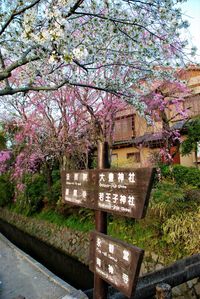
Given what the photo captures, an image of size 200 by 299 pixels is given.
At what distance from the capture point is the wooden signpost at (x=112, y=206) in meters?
2.13

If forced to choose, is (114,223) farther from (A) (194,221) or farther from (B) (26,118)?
(B) (26,118)

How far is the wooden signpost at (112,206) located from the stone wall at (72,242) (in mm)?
3397

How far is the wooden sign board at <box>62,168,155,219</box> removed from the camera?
2.12 m

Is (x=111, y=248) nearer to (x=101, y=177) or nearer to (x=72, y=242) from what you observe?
(x=101, y=177)

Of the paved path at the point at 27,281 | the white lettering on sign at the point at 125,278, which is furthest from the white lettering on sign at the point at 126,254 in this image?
the paved path at the point at 27,281

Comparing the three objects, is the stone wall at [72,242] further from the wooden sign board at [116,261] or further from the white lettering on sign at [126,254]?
the white lettering on sign at [126,254]

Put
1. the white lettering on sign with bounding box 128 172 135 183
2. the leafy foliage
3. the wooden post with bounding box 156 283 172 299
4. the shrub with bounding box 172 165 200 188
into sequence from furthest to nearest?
the leafy foliage < the shrub with bounding box 172 165 200 188 < the wooden post with bounding box 156 283 172 299 < the white lettering on sign with bounding box 128 172 135 183

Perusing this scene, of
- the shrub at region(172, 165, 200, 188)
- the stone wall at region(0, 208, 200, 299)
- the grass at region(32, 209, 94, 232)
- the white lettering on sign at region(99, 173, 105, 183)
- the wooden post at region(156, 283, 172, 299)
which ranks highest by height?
the white lettering on sign at region(99, 173, 105, 183)

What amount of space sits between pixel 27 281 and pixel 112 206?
3.93 meters

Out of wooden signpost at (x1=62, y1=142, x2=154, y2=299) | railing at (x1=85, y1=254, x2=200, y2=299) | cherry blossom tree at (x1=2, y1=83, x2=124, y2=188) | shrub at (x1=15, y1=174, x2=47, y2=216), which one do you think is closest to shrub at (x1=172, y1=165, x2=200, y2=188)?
cherry blossom tree at (x1=2, y1=83, x2=124, y2=188)

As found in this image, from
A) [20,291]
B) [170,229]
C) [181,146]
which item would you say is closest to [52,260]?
[20,291]

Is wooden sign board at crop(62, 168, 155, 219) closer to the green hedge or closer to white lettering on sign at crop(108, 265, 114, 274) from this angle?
white lettering on sign at crop(108, 265, 114, 274)

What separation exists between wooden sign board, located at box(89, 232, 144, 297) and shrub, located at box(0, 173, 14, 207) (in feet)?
44.8

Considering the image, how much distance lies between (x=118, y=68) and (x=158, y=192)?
428cm
